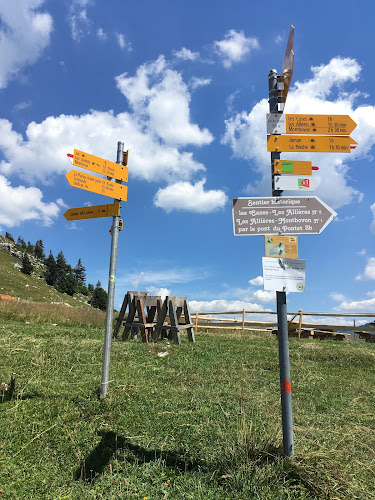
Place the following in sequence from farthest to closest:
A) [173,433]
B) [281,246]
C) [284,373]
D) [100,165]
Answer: [100,165] → [173,433] → [281,246] → [284,373]

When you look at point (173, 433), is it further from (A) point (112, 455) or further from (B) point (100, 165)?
(B) point (100, 165)

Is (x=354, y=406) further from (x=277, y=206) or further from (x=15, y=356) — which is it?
(x=15, y=356)

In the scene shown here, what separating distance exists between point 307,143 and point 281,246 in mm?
1297

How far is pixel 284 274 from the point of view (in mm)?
3461

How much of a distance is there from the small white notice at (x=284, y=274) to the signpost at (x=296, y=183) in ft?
2.80

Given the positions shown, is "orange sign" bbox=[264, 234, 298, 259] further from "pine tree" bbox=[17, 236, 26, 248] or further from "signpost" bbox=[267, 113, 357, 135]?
"pine tree" bbox=[17, 236, 26, 248]

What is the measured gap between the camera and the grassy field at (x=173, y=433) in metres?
2.97

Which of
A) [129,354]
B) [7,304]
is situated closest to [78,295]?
[7,304]

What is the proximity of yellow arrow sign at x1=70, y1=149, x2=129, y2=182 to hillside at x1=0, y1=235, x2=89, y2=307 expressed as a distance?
59381 mm

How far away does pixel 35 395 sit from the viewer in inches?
194

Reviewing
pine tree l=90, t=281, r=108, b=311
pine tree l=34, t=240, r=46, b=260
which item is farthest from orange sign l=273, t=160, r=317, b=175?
pine tree l=34, t=240, r=46, b=260

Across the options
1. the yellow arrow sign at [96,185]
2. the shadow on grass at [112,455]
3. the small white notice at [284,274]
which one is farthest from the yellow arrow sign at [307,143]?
the shadow on grass at [112,455]

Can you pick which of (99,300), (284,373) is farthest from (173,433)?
(99,300)

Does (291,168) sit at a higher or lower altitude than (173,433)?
higher
